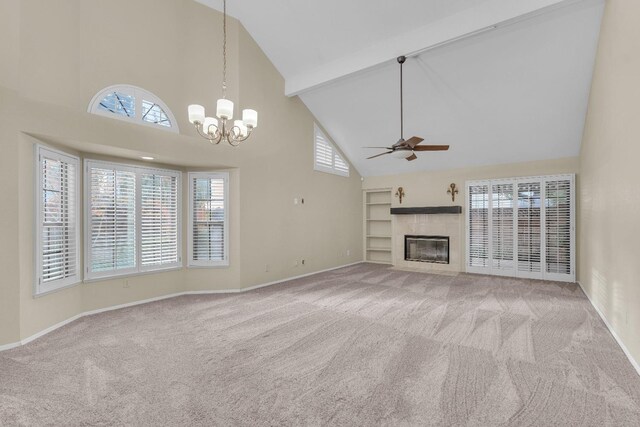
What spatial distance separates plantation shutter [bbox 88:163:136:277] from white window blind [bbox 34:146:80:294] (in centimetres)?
21

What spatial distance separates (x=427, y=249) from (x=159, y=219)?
6.41 m

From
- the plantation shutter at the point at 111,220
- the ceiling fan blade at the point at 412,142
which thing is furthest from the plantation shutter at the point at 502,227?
the plantation shutter at the point at 111,220

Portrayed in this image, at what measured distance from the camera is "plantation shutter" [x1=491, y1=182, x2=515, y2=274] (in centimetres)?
683

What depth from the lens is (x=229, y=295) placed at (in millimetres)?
5238

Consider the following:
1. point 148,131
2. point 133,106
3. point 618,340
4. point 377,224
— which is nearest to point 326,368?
point 618,340

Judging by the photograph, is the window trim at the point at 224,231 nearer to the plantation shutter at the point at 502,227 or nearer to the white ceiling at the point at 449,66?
the white ceiling at the point at 449,66

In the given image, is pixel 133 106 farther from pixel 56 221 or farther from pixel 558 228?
pixel 558 228

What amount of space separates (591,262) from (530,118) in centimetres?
275

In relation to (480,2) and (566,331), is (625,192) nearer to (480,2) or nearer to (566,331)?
(566,331)

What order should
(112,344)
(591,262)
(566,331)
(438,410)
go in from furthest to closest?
(591,262), (566,331), (112,344), (438,410)

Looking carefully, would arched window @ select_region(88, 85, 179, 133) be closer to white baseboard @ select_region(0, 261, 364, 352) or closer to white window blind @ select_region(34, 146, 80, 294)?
white window blind @ select_region(34, 146, 80, 294)

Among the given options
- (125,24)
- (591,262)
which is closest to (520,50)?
(591,262)

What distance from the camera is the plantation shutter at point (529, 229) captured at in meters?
6.55

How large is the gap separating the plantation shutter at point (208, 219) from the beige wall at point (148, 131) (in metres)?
0.17
